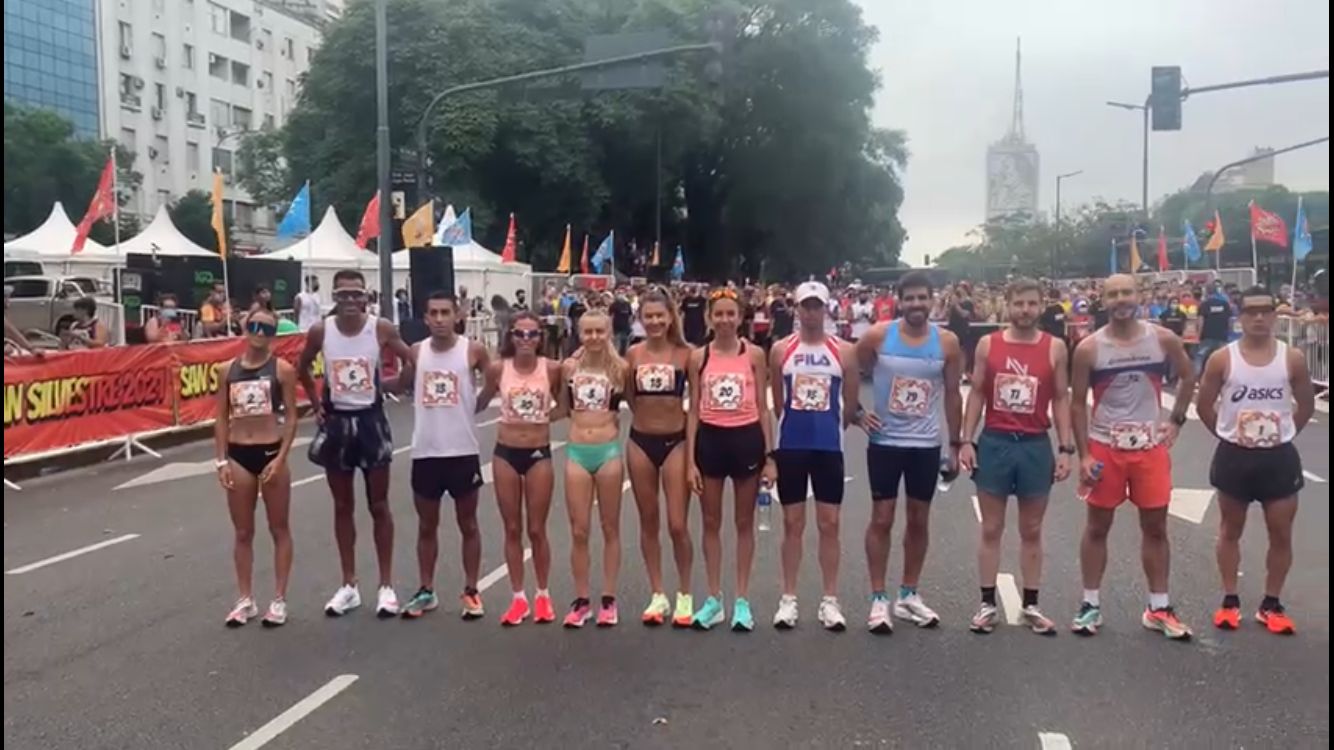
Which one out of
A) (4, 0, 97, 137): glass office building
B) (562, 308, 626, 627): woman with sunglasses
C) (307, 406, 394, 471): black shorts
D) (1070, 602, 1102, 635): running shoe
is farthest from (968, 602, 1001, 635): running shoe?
(4, 0, 97, 137): glass office building

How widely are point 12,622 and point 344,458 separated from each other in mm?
2255

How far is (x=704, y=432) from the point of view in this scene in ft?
24.3

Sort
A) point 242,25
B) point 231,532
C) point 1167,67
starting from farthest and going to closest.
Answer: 1. point 242,25
2. point 1167,67
3. point 231,532

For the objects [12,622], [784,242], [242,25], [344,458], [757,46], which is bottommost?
[12,622]

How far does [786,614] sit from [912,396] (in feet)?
4.57

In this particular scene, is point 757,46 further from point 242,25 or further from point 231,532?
point 231,532

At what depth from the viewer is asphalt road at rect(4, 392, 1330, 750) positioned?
569 centimetres

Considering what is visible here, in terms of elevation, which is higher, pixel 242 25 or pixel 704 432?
pixel 242 25

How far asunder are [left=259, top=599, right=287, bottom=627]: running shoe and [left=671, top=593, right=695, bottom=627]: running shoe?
223 cm

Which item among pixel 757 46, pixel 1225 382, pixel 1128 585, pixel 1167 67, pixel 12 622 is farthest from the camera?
pixel 757 46

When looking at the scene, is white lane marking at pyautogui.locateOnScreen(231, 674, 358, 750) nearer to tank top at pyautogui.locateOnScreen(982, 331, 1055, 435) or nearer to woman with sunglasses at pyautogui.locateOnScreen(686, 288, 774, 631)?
woman with sunglasses at pyautogui.locateOnScreen(686, 288, 774, 631)

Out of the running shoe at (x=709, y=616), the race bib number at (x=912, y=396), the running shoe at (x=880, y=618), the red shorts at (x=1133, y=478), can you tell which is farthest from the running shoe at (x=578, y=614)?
the red shorts at (x=1133, y=478)

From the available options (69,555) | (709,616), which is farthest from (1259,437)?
(69,555)

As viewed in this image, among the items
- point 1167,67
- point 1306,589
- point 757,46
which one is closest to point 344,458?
point 1306,589
